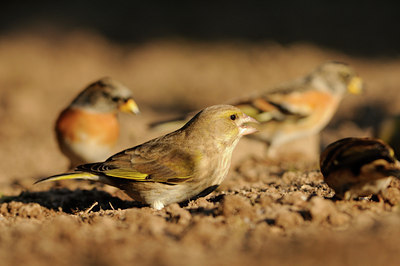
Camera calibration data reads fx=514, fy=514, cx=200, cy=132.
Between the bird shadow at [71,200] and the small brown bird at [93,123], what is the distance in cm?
75

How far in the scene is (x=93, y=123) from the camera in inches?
257

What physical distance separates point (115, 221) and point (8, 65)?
42.4ft

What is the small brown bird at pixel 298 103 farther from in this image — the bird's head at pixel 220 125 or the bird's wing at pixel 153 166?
the bird's wing at pixel 153 166

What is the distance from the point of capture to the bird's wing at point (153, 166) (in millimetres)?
4526

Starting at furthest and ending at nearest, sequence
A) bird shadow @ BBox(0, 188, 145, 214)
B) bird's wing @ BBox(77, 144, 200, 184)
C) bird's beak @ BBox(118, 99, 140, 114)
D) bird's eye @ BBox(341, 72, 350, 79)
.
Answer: bird's eye @ BBox(341, 72, 350, 79), bird's beak @ BBox(118, 99, 140, 114), bird shadow @ BBox(0, 188, 145, 214), bird's wing @ BBox(77, 144, 200, 184)

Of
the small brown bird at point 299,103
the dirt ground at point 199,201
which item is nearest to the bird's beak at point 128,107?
the dirt ground at point 199,201

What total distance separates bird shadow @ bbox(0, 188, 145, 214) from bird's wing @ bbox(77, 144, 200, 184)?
21.9 inches

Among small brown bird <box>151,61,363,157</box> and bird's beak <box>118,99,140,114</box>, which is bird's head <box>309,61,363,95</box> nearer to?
small brown bird <box>151,61,363,157</box>

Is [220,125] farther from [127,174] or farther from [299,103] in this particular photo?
[299,103]

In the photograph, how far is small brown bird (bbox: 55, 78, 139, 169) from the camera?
646cm

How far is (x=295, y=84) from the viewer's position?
827cm

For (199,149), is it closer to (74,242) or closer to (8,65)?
(74,242)

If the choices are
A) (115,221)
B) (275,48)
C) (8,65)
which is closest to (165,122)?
(115,221)

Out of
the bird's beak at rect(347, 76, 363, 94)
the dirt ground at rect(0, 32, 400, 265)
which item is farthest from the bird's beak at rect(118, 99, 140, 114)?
the bird's beak at rect(347, 76, 363, 94)
